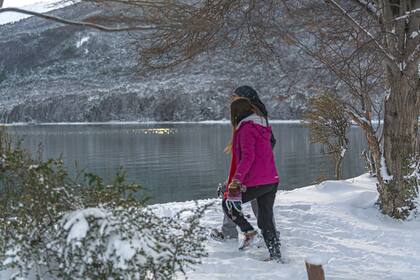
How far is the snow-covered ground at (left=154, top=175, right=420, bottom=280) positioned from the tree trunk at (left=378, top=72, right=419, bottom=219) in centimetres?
27

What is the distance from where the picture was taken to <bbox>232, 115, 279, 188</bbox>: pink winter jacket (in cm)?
477

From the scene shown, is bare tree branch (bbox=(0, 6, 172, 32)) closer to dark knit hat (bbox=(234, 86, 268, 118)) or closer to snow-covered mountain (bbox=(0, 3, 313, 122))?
dark knit hat (bbox=(234, 86, 268, 118))

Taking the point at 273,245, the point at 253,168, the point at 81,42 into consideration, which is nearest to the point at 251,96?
the point at 253,168

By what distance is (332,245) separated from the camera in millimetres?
5727

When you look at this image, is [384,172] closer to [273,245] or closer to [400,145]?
[400,145]

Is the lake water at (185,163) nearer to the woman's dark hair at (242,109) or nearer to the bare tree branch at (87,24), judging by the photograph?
the woman's dark hair at (242,109)

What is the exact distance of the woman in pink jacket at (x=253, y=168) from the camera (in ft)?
15.7

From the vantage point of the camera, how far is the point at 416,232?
21.1ft

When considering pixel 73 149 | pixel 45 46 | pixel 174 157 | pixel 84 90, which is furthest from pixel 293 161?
pixel 45 46

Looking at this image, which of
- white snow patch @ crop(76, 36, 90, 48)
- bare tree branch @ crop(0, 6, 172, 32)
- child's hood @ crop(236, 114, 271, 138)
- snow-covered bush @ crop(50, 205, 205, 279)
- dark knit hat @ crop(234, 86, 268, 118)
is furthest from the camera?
white snow patch @ crop(76, 36, 90, 48)

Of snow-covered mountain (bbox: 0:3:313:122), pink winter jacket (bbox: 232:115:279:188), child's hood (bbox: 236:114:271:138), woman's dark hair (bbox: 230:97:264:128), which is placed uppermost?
snow-covered mountain (bbox: 0:3:313:122)

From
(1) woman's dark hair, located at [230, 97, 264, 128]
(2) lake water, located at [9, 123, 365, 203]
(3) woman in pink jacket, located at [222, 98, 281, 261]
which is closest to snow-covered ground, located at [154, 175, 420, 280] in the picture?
(3) woman in pink jacket, located at [222, 98, 281, 261]

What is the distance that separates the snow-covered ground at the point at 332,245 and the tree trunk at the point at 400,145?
269mm

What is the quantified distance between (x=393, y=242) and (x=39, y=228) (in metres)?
4.29
